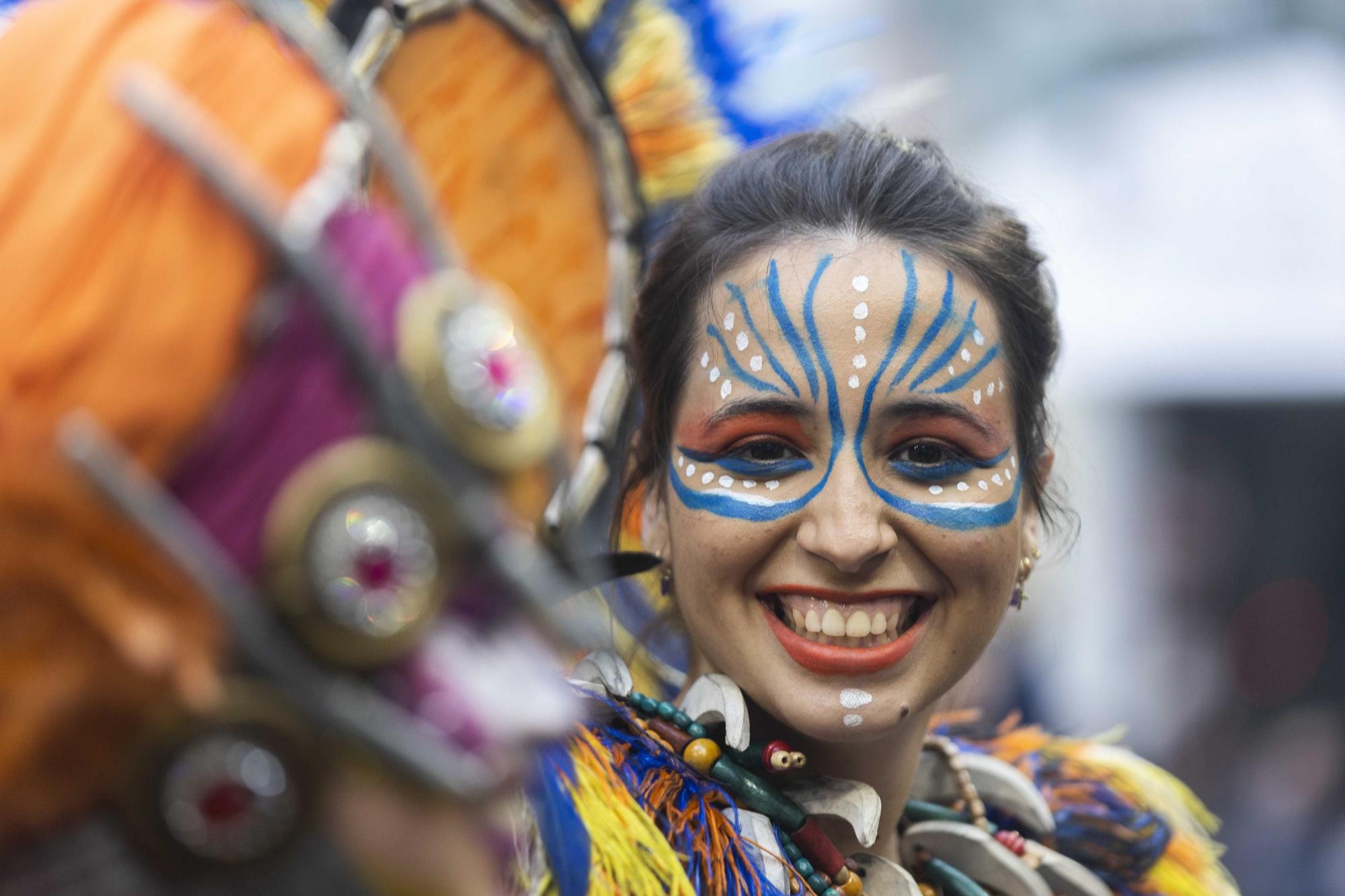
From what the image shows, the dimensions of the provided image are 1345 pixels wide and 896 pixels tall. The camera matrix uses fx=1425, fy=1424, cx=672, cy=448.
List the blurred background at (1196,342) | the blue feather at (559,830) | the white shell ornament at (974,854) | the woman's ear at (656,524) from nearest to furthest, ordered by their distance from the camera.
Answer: the blue feather at (559,830) < the woman's ear at (656,524) < the white shell ornament at (974,854) < the blurred background at (1196,342)

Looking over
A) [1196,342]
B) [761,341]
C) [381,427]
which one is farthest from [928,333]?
[1196,342]

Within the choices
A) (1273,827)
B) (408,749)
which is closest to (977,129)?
(1273,827)

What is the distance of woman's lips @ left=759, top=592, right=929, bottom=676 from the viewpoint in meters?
1.79

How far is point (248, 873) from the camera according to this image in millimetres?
898

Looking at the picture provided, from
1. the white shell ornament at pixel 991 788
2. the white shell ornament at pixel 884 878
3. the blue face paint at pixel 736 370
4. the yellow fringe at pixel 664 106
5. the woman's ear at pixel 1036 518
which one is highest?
the yellow fringe at pixel 664 106

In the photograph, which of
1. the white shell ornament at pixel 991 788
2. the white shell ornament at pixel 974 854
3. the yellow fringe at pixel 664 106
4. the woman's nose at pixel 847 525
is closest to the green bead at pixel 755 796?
the woman's nose at pixel 847 525

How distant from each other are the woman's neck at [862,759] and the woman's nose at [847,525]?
0.79 ft

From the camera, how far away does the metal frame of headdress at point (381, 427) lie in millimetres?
853

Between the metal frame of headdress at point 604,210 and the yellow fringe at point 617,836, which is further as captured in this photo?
the metal frame of headdress at point 604,210

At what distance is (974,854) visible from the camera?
7.02ft

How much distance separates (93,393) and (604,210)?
1312mm

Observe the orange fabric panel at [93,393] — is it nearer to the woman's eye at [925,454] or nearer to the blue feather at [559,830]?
the blue feather at [559,830]

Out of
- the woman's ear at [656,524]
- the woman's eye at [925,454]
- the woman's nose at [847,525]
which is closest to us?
the woman's nose at [847,525]

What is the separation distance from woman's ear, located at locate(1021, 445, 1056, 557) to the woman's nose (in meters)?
0.33
